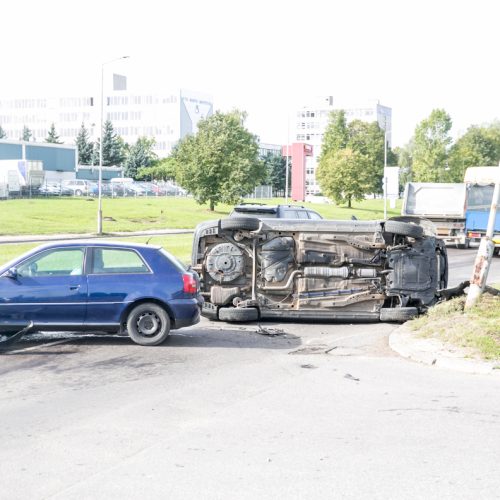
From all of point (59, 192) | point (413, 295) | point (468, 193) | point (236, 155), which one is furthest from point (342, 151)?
point (413, 295)

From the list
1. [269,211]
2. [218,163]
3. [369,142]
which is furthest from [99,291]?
[369,142]

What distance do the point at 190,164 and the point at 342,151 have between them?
909 inches

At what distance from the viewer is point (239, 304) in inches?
516

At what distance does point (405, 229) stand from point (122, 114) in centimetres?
14583

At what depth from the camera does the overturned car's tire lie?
13.0 meters

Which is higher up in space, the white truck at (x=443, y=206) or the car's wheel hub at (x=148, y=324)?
the white truck at (x=443, y=206)

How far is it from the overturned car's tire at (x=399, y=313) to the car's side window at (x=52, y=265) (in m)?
5.14

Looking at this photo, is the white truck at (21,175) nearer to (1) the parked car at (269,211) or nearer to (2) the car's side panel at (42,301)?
(1) the parked car at (269,211)

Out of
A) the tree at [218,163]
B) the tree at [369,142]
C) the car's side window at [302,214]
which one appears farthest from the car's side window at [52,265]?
the tree at [369,142]

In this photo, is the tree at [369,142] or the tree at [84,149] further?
the tree at [84,149]

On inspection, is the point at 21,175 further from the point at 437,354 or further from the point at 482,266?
the point at 437,354

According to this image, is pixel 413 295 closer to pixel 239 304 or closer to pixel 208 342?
pixel 239 304

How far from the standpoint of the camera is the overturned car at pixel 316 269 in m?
13.0

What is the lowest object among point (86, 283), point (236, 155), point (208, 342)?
point (208, 342)
